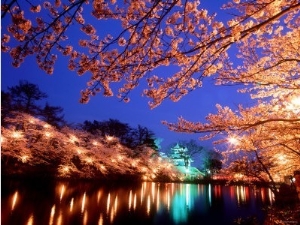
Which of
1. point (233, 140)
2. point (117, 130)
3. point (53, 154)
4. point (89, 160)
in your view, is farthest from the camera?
point (117, 130)

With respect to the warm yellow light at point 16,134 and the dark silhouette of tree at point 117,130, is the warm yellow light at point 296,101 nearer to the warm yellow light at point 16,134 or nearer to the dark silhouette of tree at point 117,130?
the warm yellow light at point 16,134

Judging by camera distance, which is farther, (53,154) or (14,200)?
(53,154)

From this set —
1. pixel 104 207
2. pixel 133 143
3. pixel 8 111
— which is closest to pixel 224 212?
pixel 104 207

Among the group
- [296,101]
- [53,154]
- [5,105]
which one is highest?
[5,105]

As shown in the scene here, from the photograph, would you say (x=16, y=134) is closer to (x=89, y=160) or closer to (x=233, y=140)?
(x=89, y=160)

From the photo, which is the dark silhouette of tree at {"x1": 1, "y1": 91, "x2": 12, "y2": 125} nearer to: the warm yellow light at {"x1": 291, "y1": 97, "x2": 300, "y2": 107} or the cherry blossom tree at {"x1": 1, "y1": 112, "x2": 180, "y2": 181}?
the cherry blossom tree at {"x1": 1, "y1": 112, "x2": 180, "y2": 181}

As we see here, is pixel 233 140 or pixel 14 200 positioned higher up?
pixel 233 140

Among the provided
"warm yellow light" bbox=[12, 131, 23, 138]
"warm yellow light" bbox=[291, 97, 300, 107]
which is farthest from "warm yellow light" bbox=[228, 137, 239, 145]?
"warm yellow light" bbox=[12, 131, 23, 138]

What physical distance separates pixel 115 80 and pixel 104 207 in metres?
10.0

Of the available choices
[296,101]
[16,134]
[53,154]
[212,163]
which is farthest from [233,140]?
[212,163]

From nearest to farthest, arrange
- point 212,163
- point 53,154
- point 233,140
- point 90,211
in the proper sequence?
1. point 233,140
2. point 90,211
3. point 53,154
4. point 212,163

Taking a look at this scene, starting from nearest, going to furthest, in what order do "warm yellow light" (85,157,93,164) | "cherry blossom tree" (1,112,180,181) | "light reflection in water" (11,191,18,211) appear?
"light reflection in water" (11,191,18,211) → "cherry blossom tree" (1,112,180,181) → "warm yellow light" (85,157,93,164)

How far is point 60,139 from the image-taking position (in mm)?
22984

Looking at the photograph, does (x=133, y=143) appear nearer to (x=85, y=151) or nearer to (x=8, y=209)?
(x=85, y=151)
